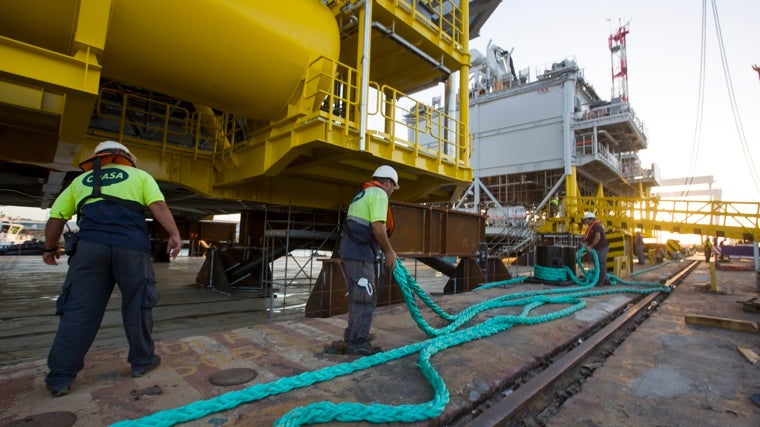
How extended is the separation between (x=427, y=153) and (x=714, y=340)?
4.92 metres

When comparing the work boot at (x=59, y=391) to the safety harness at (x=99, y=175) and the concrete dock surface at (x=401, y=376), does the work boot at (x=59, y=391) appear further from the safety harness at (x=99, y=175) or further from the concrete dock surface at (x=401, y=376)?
the safety harness at (x=99, y=175)

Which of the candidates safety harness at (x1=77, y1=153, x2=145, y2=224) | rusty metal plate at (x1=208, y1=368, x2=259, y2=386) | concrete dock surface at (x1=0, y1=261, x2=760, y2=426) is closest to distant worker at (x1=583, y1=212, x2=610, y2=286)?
concrete dock surface at (x1=0, y1=261, x2=760, y2=426)

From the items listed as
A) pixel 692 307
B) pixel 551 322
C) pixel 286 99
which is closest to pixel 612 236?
pixel 692 307

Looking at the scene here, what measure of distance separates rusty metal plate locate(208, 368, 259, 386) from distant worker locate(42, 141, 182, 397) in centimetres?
52

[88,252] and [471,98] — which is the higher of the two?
[471,98]

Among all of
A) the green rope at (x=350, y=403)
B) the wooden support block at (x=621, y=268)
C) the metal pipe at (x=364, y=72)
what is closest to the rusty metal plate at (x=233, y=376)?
the green rope at (x=350, y=403)

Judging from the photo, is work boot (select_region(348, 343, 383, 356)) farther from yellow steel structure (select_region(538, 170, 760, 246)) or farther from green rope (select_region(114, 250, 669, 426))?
yellow steel structure (select_region(538, 170, 760, 246))

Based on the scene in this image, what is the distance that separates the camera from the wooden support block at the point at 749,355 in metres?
3.50

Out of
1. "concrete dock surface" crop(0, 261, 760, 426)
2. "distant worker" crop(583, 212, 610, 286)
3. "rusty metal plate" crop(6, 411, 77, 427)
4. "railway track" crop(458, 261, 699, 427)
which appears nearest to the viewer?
"rusty metal plate" crop(6, 411, 77, 427)

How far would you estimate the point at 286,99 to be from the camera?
5.57m

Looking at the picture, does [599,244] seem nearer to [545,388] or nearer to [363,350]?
[545,388]

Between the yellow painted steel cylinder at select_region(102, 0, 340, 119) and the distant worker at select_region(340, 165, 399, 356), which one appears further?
the yellow painted steel cylinder at select_region(102, 0, 340, 119)

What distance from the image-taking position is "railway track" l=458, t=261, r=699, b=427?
89.9 inches

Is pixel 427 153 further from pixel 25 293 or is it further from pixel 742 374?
pixel 25 293
